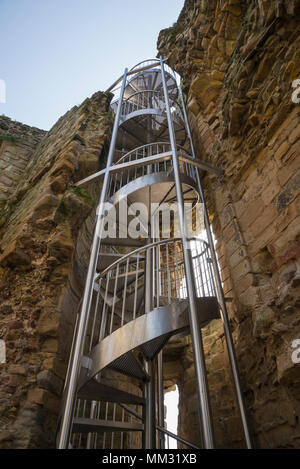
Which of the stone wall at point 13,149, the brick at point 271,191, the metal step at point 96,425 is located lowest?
the metal step at point 96,425

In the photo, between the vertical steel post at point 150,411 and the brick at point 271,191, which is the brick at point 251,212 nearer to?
the brick at point 271,191

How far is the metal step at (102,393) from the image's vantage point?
10.4 feet

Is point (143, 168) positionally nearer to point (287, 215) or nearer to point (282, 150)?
point (282, 150)

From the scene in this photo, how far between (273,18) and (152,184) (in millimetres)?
2749

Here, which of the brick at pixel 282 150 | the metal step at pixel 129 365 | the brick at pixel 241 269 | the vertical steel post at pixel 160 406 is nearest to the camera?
the metal step at pixel 129 365

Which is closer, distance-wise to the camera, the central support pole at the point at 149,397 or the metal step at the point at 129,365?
the metal step at the point at 129,365

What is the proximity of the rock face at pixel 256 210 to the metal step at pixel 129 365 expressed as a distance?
4.06 feet

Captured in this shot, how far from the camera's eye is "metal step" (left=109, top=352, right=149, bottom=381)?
303cm

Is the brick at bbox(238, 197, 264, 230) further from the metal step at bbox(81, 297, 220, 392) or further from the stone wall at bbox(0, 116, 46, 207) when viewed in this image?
the stone wall at bbox(0, 116, 46, 207)

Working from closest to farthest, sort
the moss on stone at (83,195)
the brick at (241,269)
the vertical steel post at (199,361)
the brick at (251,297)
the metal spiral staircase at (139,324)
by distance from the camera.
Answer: the vertical steel post at (199,361) < the metal spiral staircase at (139,324) < the brick at (251,297) < the brick at (241,269) < the moss on stone at (83,195)

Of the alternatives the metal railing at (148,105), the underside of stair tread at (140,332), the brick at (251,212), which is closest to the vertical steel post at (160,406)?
the underside of stair tread at (140,332)

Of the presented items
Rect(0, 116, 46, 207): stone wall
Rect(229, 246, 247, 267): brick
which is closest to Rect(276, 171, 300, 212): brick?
Rect(229, 246, 247, 267): brick

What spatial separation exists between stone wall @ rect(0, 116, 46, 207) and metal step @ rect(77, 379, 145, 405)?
4.71 metres

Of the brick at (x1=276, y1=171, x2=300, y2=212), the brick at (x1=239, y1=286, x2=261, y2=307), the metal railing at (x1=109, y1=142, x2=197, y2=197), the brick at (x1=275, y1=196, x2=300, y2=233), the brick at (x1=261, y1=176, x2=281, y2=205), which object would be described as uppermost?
the metal railing at (x1=109, y1=142, x2=197, y2=197)
